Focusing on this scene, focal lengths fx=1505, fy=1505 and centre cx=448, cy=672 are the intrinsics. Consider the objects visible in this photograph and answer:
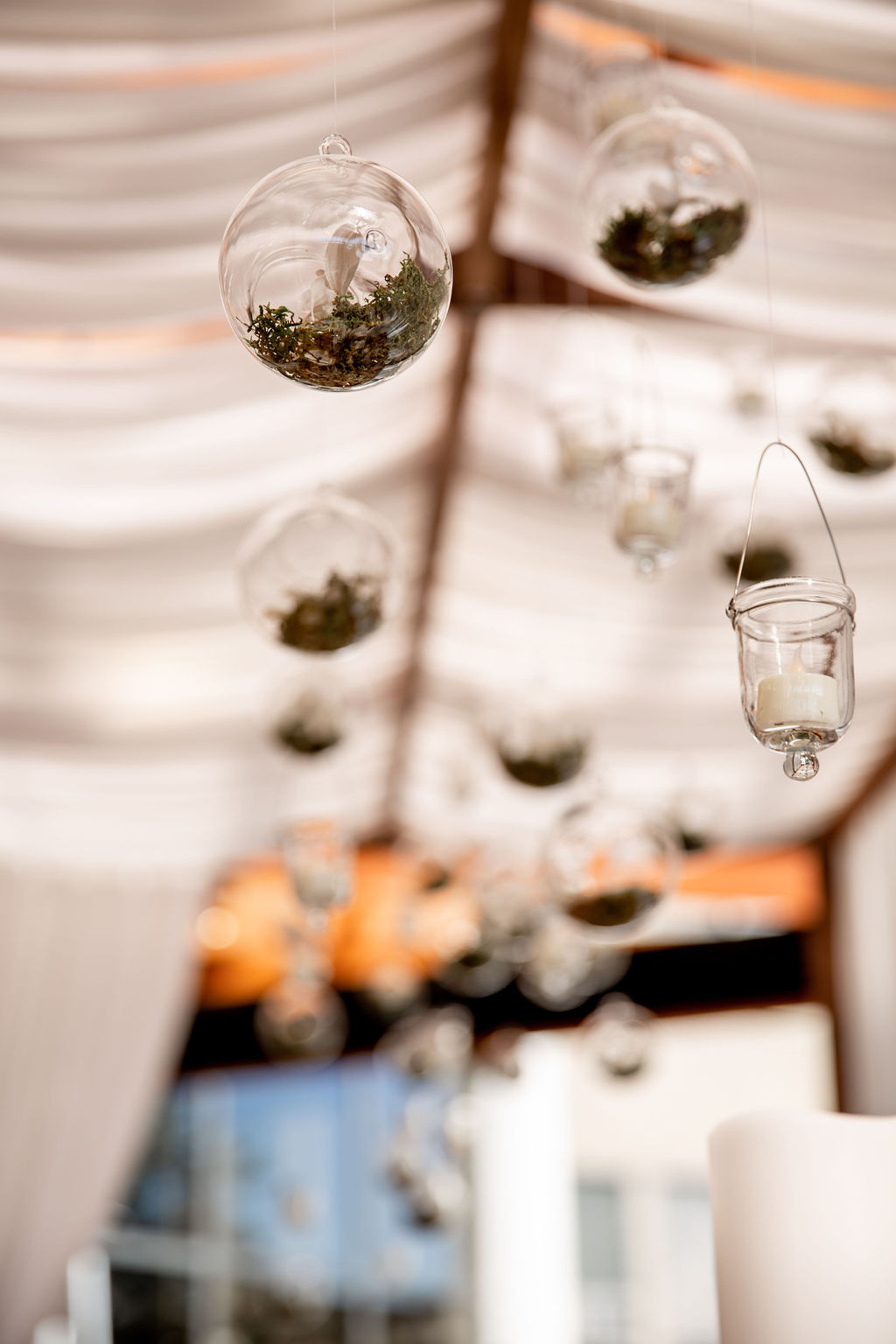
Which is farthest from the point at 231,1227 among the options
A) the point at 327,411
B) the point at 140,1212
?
the point at 327,411

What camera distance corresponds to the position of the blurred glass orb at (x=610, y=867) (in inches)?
115

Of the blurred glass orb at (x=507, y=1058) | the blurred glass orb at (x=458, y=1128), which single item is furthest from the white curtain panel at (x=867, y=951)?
the blurred glass orb at (x=507, y=1058)

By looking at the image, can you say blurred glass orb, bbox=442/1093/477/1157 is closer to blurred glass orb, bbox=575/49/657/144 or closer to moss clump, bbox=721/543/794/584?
moss clump, bbox=721/543/794/584

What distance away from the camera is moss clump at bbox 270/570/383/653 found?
2.38m

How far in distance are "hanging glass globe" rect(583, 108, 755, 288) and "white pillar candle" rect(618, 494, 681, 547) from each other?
1.88 ft

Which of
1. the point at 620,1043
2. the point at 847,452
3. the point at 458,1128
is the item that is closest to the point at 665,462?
the point at 847,452

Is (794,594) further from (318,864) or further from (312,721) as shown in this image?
(318,864)

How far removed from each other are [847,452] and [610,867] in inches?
36.2

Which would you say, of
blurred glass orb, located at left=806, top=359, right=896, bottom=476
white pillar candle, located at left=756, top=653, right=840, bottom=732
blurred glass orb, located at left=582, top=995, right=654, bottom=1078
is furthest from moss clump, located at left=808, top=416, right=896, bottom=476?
blurred glass orb, located at left=582, top=995, right=654, bottom=1078

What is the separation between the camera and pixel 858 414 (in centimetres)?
252

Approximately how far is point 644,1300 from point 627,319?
8913 millimetres

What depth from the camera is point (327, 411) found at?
13.1 feet

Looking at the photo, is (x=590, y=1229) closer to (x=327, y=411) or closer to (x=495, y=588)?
(x=495, y=588)

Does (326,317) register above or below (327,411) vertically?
below
